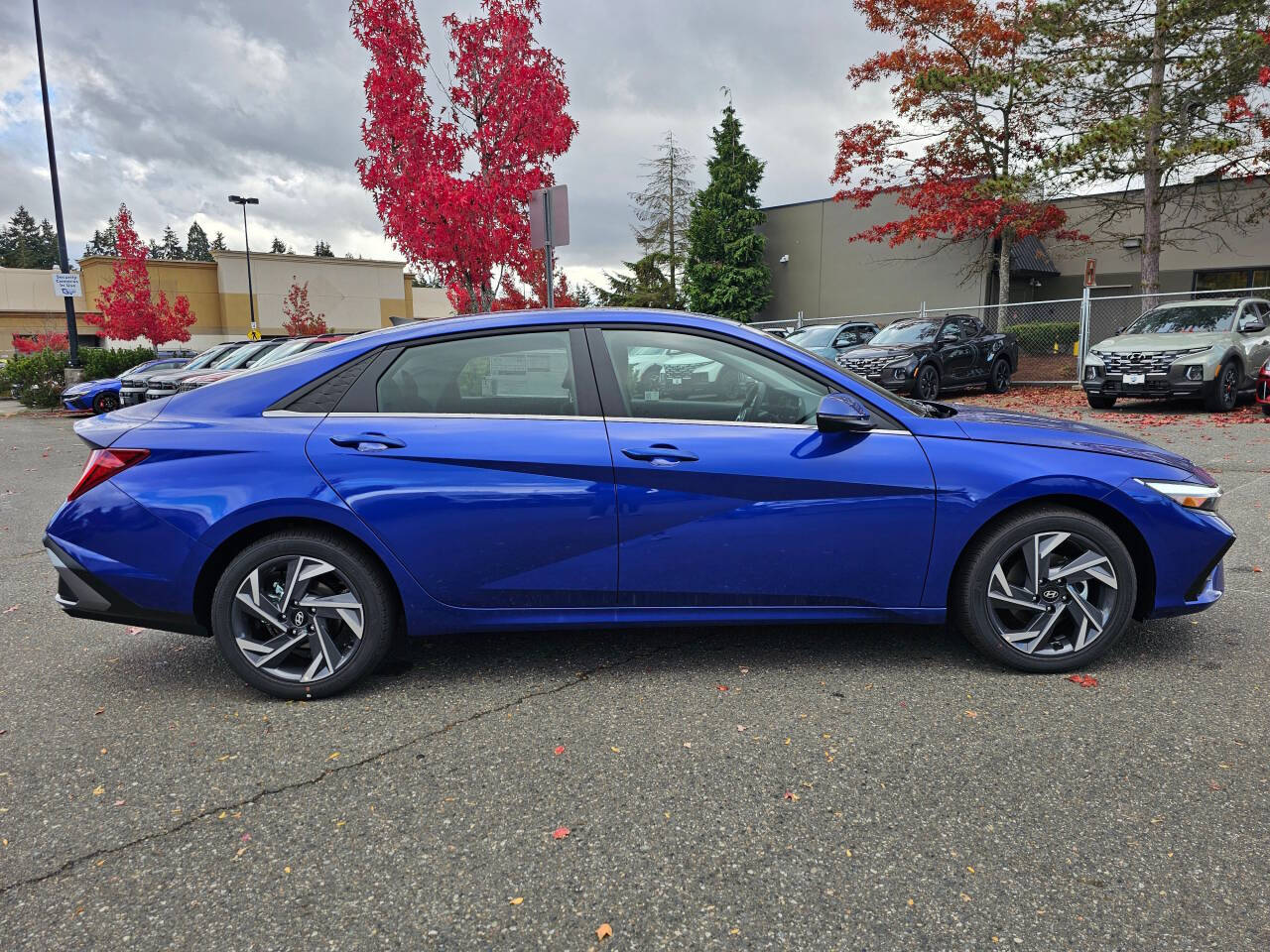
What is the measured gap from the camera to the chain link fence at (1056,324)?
1745 centimetres

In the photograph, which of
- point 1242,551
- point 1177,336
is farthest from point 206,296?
point 1242,551

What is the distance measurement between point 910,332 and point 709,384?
1384 cm

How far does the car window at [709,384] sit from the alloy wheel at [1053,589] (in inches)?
41.0

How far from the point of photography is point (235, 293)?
5612 centimetres

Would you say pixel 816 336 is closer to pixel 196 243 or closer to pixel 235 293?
pixel 235 293

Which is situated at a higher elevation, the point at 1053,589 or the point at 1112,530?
the point at 1112,530

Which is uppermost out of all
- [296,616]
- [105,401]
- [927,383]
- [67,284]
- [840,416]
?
[67,284]

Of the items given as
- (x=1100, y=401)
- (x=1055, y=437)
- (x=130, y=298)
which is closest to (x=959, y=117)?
(x=1100, y=401)

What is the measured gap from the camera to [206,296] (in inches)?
2218

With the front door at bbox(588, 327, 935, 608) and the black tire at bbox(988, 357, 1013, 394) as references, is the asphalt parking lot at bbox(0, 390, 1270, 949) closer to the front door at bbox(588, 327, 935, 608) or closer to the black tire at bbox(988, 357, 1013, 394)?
the front door at bbox(588, 327, 935, 608)

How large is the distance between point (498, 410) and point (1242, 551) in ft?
15.7

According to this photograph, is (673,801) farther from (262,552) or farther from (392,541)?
(262,552)

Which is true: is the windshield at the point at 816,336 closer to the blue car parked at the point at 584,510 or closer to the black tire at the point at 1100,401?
the black tire at the point at 1100,401

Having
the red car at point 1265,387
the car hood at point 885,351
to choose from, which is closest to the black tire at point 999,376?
the car hood at point 885,351
